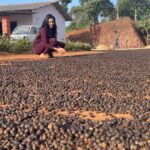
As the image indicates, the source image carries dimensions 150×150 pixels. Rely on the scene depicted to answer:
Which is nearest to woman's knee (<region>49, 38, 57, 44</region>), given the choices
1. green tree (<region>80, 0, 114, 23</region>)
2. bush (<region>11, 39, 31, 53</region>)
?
bush (<region>11, 39, 31, 53</region>)

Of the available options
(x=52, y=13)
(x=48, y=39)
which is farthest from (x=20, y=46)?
(x=52, y=13)

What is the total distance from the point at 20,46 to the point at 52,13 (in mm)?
13462

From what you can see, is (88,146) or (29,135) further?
(29,135)

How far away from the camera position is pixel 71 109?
570 cm

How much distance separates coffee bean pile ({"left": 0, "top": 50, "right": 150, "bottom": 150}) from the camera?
4.04m

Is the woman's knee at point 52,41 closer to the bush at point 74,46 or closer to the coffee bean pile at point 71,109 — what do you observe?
the coffee bean pile at point 71,109

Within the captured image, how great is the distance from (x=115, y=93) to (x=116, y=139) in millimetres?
2872

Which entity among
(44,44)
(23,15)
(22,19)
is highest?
(23,15)

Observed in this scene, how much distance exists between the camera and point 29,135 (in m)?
4.22

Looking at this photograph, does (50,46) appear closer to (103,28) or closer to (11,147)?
(11,147)

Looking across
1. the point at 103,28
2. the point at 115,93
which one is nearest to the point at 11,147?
the point at 115,93

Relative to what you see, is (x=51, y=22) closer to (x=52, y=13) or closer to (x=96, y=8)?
(x=52, y=13)

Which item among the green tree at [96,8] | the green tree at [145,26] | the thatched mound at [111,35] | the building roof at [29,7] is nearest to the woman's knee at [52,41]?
the building roof at [29,7]

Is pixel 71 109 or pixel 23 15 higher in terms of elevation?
pixel 23 15
